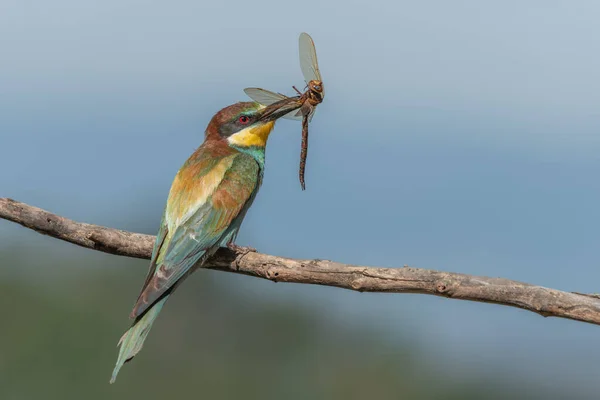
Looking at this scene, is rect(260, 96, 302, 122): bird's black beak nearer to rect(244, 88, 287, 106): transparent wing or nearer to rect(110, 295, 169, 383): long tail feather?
rect(244, 88, 287, 106): transparent wing

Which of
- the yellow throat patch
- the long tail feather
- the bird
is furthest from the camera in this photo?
the yellow throat patch

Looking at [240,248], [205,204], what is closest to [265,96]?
[205,204]

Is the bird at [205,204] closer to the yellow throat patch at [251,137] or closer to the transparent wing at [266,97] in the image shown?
the yellow throat patch at [251,137]

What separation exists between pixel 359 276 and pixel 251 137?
1673 mm

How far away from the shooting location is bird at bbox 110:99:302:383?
391cm

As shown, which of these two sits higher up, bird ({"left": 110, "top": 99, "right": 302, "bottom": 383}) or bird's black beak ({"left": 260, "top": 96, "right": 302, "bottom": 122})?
bird's black beak ({"left": 260, "top": 96, "right": 302, "bottom": 122})

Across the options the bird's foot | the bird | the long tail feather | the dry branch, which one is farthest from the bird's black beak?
the long tail feather

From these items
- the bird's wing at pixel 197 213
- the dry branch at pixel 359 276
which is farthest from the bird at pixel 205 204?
the dry branch at pixel 359 276

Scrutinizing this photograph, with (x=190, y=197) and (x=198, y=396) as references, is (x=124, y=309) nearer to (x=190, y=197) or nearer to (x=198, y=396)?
(x=198, y=396)

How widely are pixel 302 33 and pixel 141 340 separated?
7.57 ft

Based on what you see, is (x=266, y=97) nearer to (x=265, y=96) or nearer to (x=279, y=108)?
(x=265, y=96)

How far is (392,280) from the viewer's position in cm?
343

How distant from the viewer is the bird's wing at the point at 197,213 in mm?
3969

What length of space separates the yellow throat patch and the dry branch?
1.00 m
